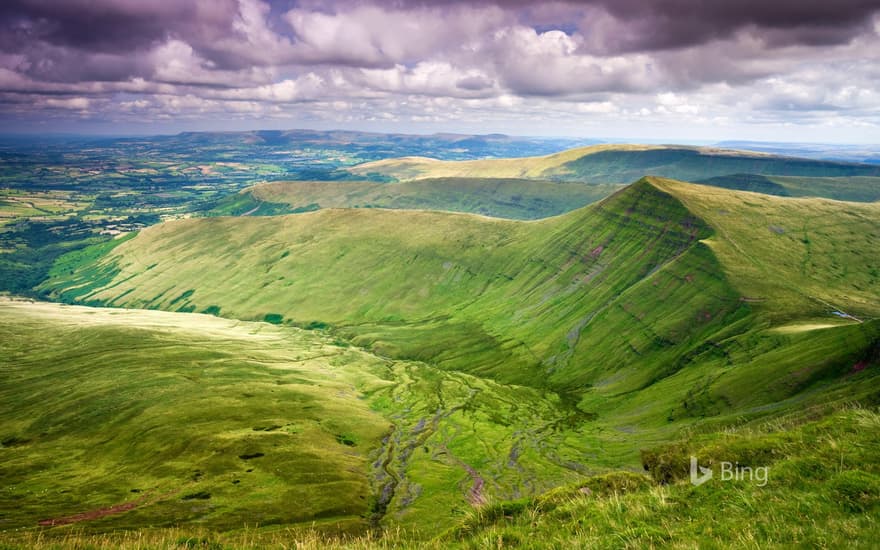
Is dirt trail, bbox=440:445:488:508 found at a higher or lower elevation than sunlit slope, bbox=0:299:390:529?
lower

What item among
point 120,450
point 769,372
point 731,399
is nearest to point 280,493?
point 120,450

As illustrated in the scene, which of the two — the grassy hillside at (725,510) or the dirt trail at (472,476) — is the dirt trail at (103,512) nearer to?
the dirt trail at (472,476)

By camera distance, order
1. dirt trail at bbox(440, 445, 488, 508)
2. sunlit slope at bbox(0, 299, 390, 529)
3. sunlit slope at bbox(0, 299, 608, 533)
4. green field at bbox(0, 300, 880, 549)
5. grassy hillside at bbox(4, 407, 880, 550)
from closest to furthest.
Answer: grassy hillside at bbox(4, 407, 880, 550) < green field at bbox(0, 300, 880, 549) < sunlit slope at bbox(0, 299, 390, 529) < sunlit slope at bbox(0, 299, 608, 533) < dirt trail at bbox(440, 445, 488, 508)

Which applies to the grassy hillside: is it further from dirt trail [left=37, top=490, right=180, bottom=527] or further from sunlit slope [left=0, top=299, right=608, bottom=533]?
dirt trail [left=37, top=490, right=180, bottom=527]

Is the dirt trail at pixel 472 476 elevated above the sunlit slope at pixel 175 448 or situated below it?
below

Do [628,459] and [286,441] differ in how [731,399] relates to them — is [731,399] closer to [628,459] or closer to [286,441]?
[628,459]

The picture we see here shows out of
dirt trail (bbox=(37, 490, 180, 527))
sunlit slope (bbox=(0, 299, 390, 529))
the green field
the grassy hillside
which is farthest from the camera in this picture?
sunlit slope (bbox=(0, 299, 390, 529))

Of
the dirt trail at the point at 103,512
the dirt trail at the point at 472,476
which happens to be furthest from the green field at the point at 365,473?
the dirt trail at the point at 472,476

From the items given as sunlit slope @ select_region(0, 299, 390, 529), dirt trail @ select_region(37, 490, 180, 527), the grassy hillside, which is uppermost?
the grassy hillside

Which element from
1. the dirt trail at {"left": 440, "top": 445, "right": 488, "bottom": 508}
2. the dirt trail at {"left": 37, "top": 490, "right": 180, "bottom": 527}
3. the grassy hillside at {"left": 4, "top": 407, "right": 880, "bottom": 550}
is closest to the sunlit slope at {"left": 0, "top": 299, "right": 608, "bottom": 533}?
the dirt trail at {"left": 37, "top": 490, "right": 180, "bottom": 527}

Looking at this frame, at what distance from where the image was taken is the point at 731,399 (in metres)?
152

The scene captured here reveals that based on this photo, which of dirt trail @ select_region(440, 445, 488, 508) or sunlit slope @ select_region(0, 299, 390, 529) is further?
dirt trail @ select_region(440, 445, 488, 508)

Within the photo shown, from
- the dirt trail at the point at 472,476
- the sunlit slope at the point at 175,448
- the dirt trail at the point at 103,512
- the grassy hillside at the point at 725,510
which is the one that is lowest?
the dirt trail at the point at 472,476

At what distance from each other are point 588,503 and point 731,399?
160731 mm
